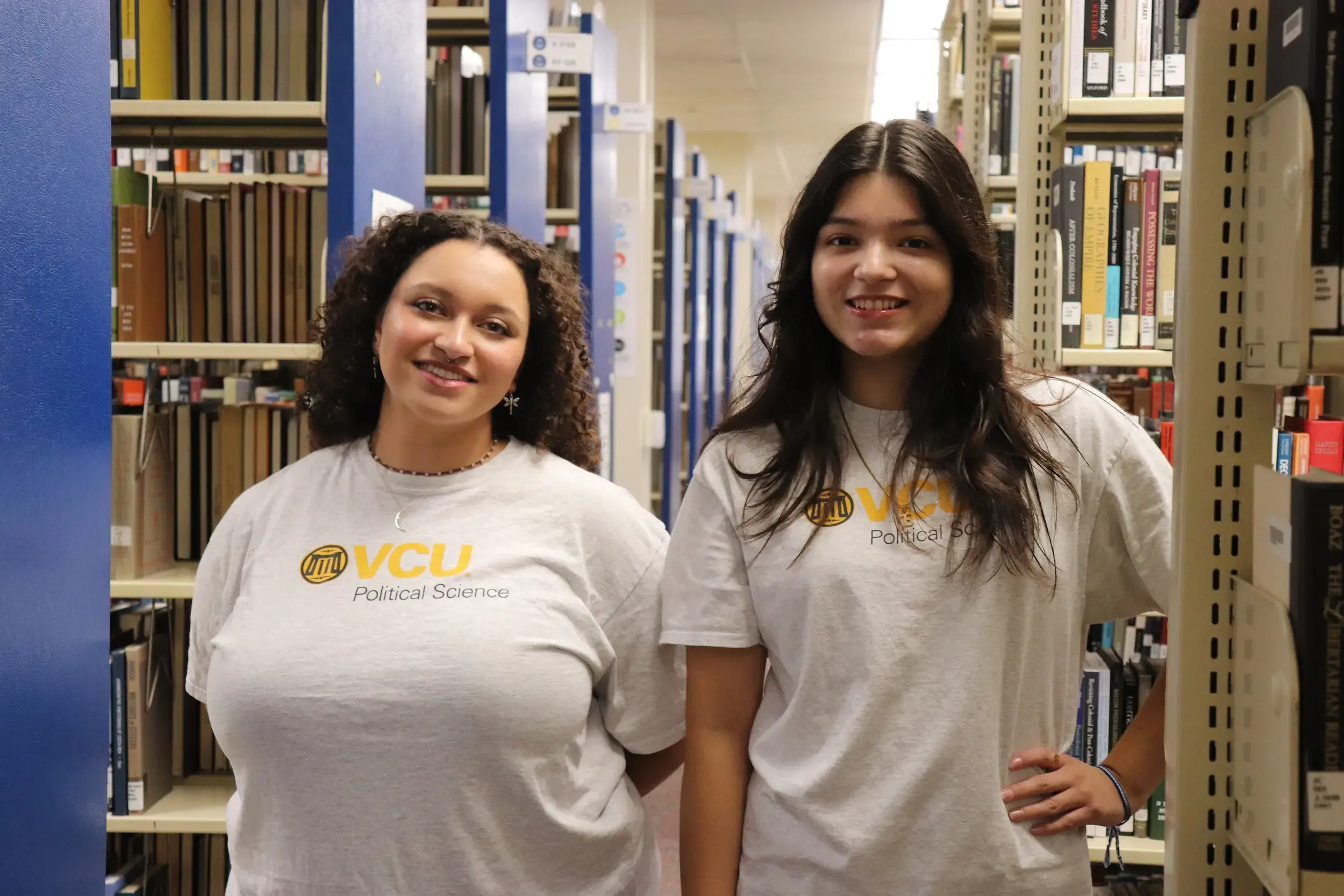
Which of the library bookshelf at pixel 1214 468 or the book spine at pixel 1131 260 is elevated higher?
the book spine at pixel 1131 260

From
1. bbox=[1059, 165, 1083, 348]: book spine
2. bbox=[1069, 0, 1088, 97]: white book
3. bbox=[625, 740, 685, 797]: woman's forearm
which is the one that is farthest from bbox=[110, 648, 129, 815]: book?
bbox=[1069, 0, 1088, 97]: white book

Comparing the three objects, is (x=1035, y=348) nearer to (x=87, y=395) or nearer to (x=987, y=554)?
(x=987, y=554)

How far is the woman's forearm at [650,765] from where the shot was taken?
63.8 inches

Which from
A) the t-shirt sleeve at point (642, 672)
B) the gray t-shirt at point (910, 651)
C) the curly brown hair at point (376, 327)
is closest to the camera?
the gray t-shirt at point (910, 651)

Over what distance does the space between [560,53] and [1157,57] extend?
4.91 ft

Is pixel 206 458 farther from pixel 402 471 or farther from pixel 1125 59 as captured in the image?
pixel 1125 59

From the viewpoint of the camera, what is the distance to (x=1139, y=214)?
2.59 meters

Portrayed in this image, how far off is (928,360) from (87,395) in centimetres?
106

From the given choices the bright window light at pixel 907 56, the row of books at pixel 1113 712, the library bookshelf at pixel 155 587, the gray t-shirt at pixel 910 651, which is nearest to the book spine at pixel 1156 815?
the row of books at pixel 1113 712

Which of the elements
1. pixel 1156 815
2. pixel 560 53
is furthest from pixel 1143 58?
pixel 1156 815

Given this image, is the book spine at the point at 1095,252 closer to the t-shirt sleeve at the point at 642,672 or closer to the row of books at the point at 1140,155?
the t-shirt sleeve at the point at 642,672

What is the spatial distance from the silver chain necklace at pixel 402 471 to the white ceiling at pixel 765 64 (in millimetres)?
5874

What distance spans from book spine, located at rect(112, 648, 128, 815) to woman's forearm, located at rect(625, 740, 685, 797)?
1337 millimetres

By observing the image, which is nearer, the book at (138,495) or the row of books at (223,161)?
the book at (138,495)
